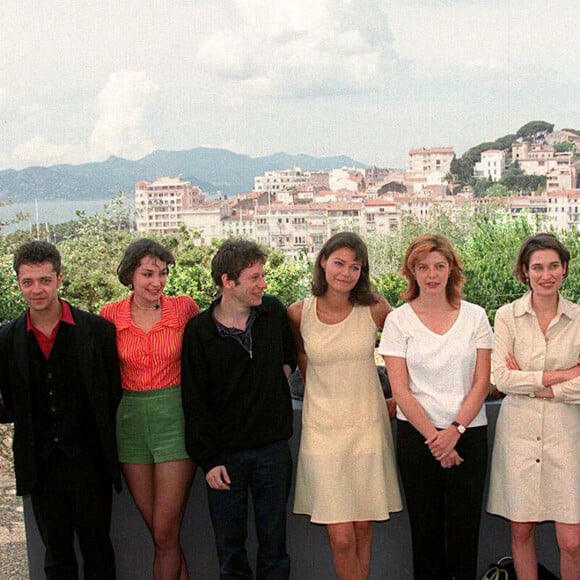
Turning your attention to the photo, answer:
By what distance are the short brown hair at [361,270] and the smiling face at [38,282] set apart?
0.70m

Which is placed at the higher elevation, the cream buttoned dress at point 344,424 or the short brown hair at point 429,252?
the short brown hair at point 429,252

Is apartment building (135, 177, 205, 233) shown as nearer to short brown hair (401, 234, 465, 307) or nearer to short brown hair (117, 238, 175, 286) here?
short brown hair (117, 238, 175, 286)

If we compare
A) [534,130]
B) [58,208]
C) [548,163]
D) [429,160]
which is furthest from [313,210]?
[58,208]

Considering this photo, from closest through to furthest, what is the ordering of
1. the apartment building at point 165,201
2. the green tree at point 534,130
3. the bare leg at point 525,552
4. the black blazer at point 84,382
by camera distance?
1. the black blazer at point 84,382
2. the bare leg at point 525,552
3. the apartment building at point 165,201
4. the green tree at point 534,130

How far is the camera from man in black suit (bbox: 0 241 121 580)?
216 centimetres

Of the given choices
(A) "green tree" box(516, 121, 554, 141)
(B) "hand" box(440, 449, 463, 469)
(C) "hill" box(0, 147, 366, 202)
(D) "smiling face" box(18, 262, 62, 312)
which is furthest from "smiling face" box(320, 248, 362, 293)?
(A) "green tree" box(516, 121, 554, 141)

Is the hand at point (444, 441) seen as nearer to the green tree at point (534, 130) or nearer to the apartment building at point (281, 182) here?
the apartment building at point (281, 182)

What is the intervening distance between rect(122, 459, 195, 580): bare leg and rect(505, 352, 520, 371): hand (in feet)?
2.89

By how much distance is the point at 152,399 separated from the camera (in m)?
2.23

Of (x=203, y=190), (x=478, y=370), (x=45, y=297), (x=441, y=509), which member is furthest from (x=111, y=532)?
(x=203, y=190)

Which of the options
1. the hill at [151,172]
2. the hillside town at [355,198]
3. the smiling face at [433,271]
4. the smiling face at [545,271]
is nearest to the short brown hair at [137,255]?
the smiling face at [433,271]

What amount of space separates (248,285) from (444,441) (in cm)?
65

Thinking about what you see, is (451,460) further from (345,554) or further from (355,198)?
(355,198)

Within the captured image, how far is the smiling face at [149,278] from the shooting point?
2.22 meters
